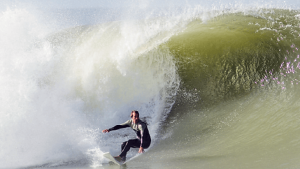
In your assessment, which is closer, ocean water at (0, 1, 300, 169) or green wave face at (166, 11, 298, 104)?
ocean water at (0, 1, 300, 169)

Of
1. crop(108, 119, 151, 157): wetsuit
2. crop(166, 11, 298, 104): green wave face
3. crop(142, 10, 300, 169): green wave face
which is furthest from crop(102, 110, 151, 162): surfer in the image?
crop(166, 11, 298, 104): green wave face

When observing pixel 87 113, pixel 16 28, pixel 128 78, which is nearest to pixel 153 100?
pixel 128 78

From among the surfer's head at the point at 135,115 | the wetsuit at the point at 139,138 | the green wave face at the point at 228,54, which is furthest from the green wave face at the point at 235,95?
the surfer's head at the point at 135,115

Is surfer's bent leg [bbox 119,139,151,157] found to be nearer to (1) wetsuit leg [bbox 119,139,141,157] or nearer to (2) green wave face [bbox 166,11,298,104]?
(1) wetsuit leg [bbox 119,139,141,157]

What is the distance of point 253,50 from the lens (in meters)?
6.00

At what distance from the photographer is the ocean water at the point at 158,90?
4.69 m

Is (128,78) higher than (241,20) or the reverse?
the reverse

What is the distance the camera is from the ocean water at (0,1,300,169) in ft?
15.4

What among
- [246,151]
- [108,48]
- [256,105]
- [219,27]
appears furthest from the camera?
[219,27]

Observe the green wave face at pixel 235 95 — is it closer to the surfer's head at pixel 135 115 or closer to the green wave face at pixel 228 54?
the green wave face at pixel 228 54

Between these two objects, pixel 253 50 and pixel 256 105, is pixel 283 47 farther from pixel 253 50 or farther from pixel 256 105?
pixel 256 105

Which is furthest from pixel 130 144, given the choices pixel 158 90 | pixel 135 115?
pixel 158 90

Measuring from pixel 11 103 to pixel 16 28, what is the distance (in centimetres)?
258

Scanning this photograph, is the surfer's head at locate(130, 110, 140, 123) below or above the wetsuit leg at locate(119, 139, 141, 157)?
above
